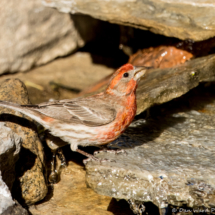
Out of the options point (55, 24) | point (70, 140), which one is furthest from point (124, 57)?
point (70, 140)

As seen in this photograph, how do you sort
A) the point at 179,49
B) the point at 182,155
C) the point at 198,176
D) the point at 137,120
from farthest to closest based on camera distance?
1. the point at 179,49
2. the point at 137,120
3. the point at 182,155
4. the point at 198,176

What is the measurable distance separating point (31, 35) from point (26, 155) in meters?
3.85

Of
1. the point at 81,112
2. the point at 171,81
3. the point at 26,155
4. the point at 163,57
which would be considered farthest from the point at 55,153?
the point at 163,57

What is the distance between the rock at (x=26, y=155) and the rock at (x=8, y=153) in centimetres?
23

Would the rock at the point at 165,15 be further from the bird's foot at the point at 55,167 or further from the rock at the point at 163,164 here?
the bird's foot at the point at 55,167

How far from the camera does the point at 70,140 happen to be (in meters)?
4.63

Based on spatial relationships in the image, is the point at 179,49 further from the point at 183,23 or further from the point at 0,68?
the point at 0,68

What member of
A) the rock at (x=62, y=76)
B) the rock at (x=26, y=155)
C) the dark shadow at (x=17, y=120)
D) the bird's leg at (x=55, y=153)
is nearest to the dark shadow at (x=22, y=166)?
the rock at (x=26, y=155)

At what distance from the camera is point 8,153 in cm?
386

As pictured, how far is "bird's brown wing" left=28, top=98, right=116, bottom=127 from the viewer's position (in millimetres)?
4477

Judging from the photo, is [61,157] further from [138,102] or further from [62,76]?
[62,76]

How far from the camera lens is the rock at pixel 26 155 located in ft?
14.2

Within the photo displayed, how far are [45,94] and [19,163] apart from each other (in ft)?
10.7

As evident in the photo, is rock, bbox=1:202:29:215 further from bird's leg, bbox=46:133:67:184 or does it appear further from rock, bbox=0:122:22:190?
bird's leg, bbox=46:133:67:184
